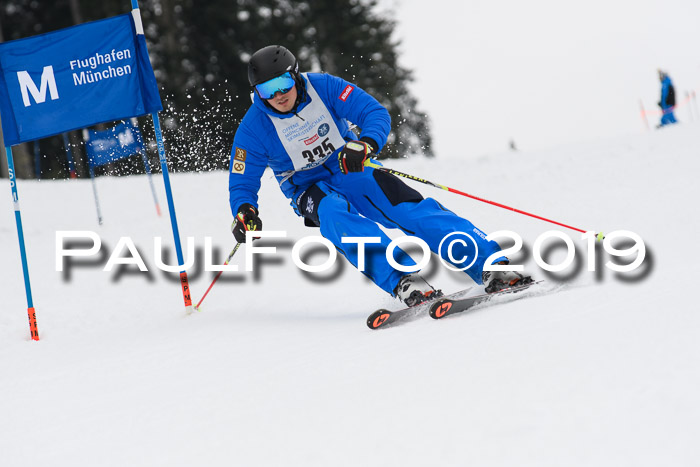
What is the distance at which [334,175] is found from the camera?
13.3ft

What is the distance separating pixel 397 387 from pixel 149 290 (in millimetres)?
4655

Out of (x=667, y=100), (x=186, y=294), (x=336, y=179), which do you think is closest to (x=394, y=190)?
(x=336, y=179)

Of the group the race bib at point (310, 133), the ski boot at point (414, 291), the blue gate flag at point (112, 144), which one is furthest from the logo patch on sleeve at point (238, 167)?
the blue gate flag at point (112, 144)

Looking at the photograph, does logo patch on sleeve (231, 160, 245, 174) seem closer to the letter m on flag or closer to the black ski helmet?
the black ski helmet

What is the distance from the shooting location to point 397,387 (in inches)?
76.0

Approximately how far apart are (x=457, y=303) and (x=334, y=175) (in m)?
1.38

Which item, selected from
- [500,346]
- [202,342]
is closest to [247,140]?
[202,342]

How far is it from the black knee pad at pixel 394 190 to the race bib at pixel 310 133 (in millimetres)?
371

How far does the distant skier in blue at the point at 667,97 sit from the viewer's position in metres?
14.7

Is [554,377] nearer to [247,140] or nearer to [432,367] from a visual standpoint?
[432,367]

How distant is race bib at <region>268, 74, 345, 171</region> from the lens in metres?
3.91

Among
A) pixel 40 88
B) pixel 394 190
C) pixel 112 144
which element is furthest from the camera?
pixel 112 144

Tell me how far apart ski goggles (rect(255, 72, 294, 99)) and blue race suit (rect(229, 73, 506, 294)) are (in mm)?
124

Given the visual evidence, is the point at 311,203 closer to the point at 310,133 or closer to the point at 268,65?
the point at 310,133
